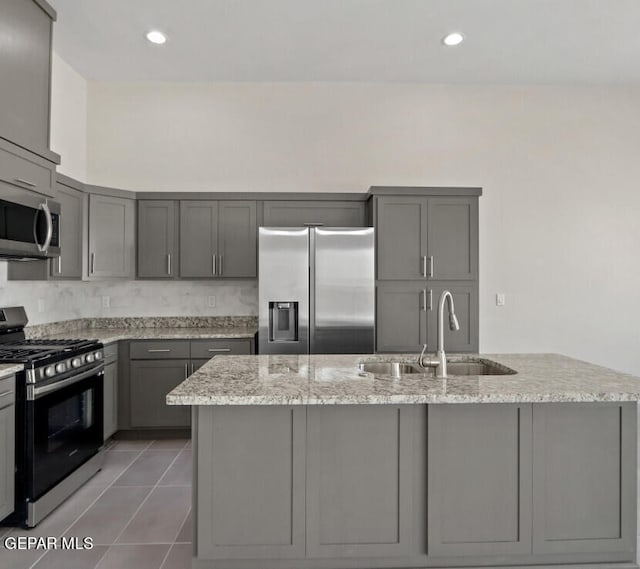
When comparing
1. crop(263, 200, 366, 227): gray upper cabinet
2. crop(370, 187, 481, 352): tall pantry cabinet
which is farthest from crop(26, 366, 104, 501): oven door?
crop(370, 187, 481, 352): tall pantry cabinet

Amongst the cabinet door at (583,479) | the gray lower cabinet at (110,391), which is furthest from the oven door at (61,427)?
the cabinet door at (583,479)

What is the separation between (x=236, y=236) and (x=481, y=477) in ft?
9.45

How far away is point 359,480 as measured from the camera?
186cm

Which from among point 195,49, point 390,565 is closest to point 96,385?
point 390,565

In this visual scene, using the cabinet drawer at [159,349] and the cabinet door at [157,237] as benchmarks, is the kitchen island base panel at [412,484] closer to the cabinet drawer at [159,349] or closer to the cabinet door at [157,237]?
the cabinet drawer at [159,349]

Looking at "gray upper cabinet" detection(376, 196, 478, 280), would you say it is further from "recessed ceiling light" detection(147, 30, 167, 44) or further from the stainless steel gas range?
the stainless steel gas range

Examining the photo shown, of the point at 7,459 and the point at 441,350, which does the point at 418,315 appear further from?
the point at 7,459

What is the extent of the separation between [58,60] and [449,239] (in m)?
3.77

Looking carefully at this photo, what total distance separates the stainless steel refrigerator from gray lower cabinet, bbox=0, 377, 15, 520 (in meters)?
1.73

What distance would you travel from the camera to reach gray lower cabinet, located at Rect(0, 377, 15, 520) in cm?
220

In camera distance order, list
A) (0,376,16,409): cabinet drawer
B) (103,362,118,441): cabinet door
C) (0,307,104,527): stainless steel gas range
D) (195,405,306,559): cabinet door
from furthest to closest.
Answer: (103,362,118,441): cabinet door, (0,307,104,527): stainless steel gas range, (0,376,16,409): cabinet drawer, (195,405,306,559): cabinet door

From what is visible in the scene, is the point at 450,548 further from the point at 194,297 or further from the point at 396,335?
the point at 194,297

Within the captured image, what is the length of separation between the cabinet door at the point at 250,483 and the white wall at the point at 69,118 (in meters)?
3.18

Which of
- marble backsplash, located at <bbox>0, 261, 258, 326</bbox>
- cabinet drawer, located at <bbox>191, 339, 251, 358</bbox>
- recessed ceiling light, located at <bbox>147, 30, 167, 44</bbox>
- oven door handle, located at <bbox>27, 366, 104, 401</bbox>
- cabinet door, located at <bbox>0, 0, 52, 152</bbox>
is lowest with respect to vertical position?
oven door handle, located at <bbox>27, 366, 104, 401</bbox>
